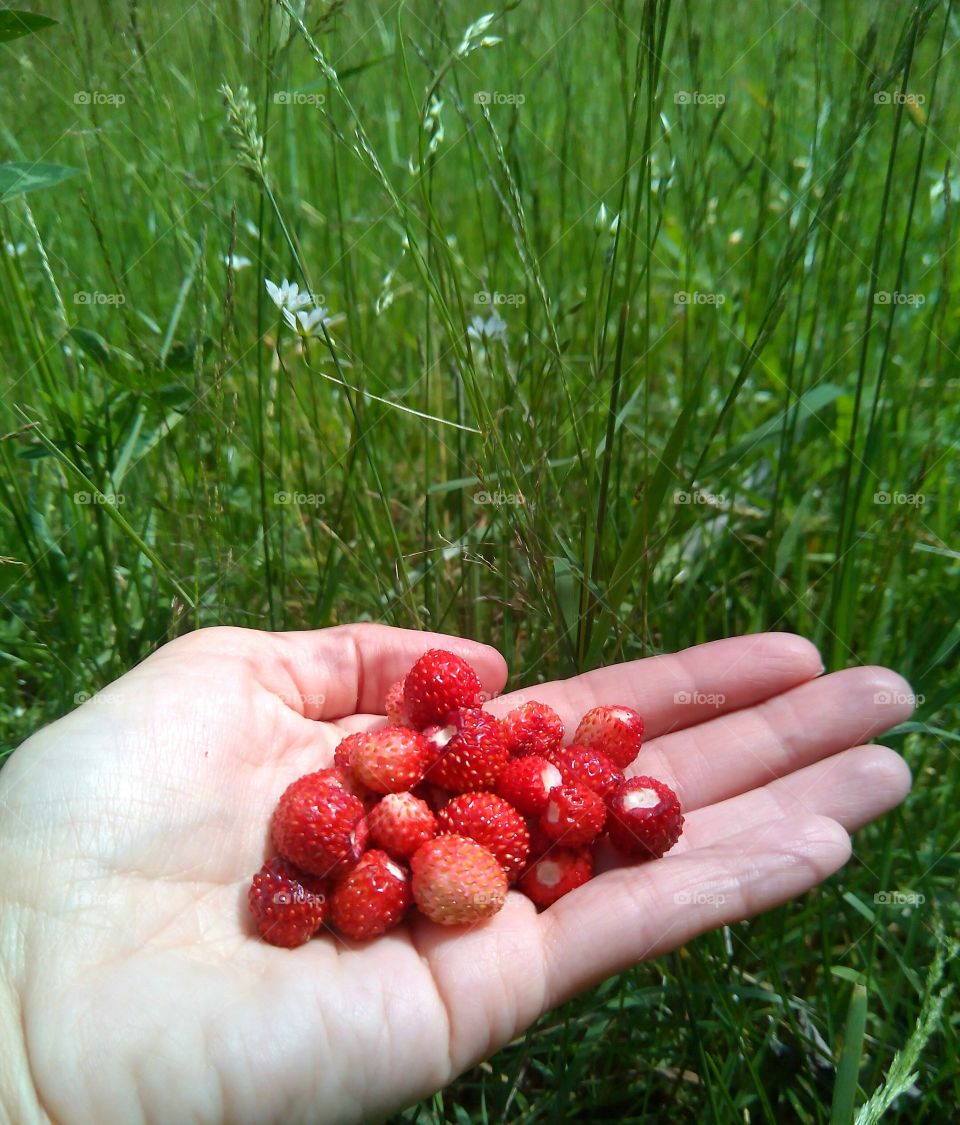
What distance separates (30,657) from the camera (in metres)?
1.79

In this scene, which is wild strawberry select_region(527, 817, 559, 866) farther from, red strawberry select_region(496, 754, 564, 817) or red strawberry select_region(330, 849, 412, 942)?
red strawberry select_region(330, 849, 412, 942)

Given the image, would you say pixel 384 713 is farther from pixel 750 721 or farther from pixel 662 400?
pixel 662 400

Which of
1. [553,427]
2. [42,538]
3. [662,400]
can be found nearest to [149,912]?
[42,538]

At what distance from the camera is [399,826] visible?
1427 mm

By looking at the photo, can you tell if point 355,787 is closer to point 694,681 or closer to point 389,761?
point 389,761

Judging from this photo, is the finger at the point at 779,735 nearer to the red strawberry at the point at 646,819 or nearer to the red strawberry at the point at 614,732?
the red strawberry at the point at 614,732

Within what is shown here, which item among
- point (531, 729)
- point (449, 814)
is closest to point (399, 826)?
point (449, 814)

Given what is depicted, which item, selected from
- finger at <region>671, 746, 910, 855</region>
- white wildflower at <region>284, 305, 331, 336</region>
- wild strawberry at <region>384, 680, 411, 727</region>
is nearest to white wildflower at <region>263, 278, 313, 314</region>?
white wildflower at <region>284, 305, 331, 336</region>

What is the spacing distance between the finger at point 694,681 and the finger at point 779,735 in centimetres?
3

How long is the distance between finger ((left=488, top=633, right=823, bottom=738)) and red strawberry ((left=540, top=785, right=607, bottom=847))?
0.24m

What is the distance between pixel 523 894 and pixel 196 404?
3.00 ft

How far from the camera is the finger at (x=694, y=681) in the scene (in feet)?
5.27

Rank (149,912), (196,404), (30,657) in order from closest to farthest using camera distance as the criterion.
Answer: (149,912), (196,404), (30,657)

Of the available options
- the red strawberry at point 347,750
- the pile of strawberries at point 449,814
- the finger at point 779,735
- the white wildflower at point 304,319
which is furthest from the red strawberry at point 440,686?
the white wildflower at point 304,319
